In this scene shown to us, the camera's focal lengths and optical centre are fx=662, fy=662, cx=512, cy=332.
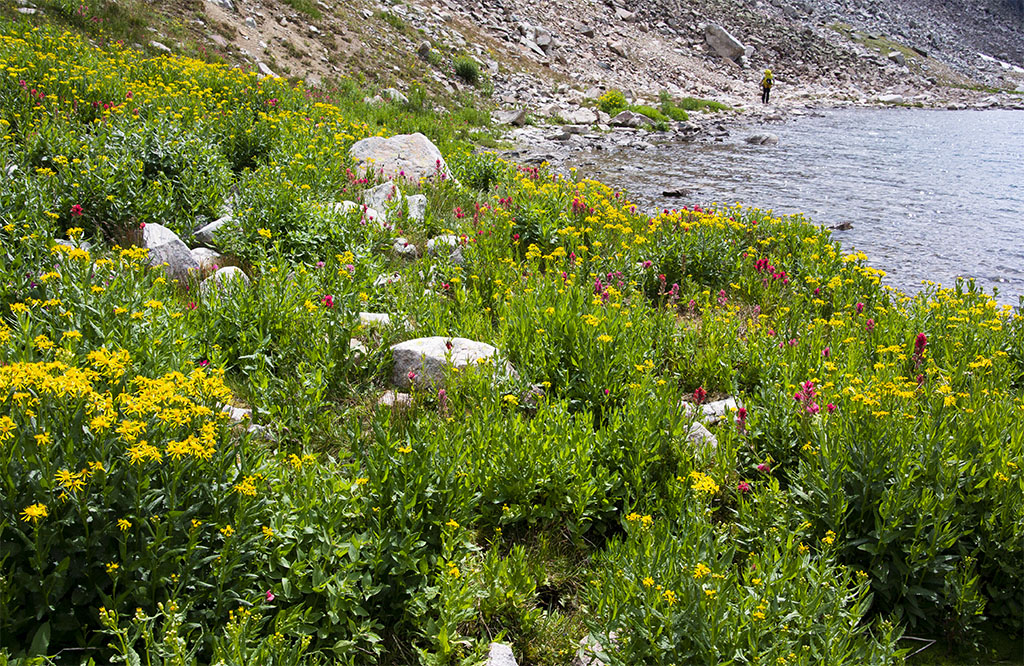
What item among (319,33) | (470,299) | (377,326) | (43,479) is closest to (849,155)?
(319,33)

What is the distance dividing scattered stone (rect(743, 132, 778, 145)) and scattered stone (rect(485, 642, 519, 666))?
25.9 m

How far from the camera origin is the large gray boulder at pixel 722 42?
163 feet

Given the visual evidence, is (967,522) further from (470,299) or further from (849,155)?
(849,155)

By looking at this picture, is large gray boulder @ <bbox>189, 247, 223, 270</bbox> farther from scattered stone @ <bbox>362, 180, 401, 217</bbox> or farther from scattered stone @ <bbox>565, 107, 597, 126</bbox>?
scattered stone @ <bbox>565, 107, 597, 126</bbox>

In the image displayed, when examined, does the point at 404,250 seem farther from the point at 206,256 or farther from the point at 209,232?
the point at 206,256

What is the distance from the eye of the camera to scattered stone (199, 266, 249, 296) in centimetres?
631

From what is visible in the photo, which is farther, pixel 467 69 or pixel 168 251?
pixel 467 69

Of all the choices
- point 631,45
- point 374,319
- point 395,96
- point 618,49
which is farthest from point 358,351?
point 631,45

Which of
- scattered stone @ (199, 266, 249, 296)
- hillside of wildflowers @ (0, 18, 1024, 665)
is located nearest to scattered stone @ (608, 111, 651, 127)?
hillside of wildflowers @ (0, 18, 1024, 665)

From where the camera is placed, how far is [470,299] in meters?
7.70

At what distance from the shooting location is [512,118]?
25.6 meters

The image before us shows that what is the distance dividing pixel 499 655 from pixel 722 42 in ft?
179

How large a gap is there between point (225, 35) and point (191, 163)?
14.5m

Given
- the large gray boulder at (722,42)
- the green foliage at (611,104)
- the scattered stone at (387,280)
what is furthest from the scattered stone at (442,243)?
the large gray boulder at (722,42)
